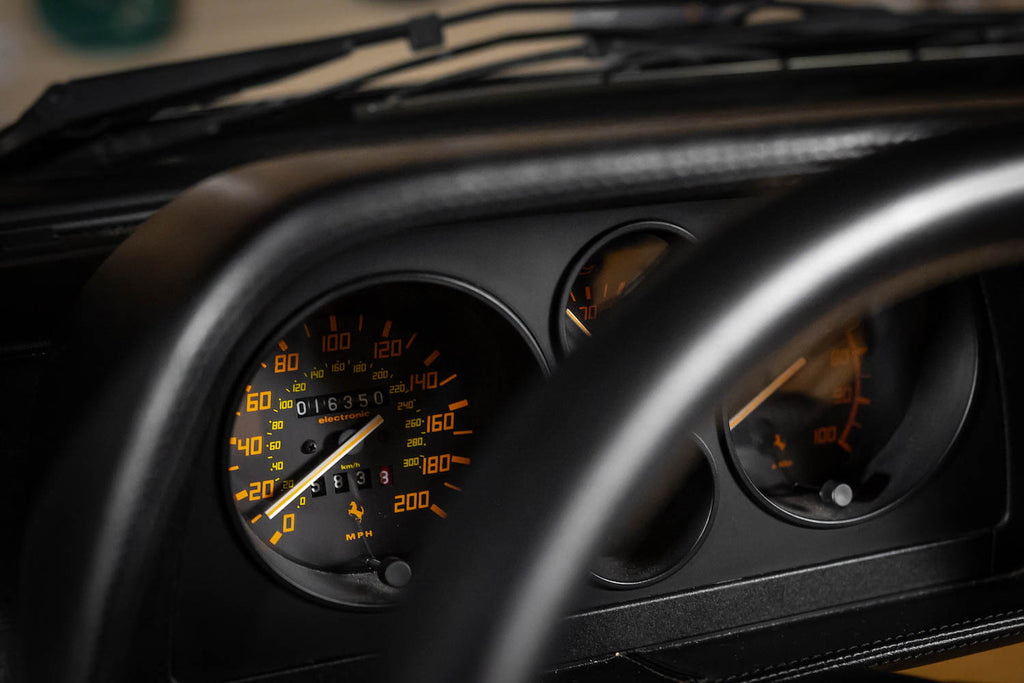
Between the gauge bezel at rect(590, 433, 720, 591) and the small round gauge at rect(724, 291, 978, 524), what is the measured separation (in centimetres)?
12

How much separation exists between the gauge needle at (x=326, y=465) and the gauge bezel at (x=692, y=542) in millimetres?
334

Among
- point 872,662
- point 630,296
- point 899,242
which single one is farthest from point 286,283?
point 872,662

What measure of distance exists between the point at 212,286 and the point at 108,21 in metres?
2.36

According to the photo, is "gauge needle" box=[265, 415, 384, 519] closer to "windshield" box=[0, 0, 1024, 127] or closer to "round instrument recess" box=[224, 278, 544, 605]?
"round instrument recess" box=[224, 278, 544, 605]

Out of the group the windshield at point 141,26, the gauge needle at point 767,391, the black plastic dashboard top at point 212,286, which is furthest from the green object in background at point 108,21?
the black plastic dashboard top at point 212,286

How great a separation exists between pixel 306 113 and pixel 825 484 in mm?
874

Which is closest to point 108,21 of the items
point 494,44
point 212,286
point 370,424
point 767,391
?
point 494,44

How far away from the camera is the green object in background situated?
2.86 meters

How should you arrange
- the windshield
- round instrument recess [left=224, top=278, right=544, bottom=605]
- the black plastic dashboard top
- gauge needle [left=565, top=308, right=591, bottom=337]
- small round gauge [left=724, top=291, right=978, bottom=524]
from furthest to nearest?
the windshield, small round gauge [left=724, top=291, right=978, bottom=524], gauge needle [left=565, top=308, right=591, bottom=337], round instrument recess [left=224, top=278, right=544, bottom=605], the black plastic dashboard top

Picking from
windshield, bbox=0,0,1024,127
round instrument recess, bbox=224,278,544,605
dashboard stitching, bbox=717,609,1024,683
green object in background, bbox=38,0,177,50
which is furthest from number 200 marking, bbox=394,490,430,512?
green object in background, bbox=38,0,177,50

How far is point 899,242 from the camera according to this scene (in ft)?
2.09

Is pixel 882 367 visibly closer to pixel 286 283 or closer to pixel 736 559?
pixel 736 559

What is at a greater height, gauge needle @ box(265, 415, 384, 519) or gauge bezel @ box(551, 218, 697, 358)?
gauge bezel @ box(551, 218, 697, 358)

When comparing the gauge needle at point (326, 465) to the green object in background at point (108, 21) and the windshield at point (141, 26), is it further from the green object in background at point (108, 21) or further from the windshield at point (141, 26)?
the green object in background at point (108, 21)
